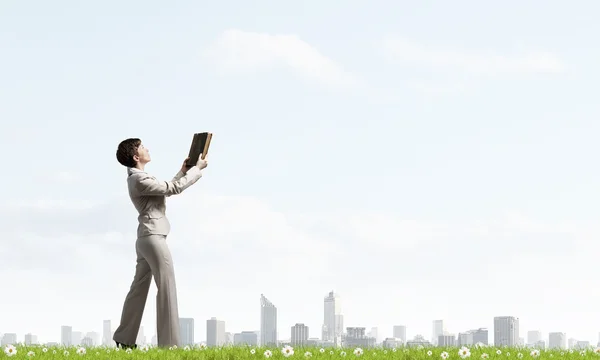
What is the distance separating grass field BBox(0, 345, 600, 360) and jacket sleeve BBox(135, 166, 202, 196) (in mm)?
2113

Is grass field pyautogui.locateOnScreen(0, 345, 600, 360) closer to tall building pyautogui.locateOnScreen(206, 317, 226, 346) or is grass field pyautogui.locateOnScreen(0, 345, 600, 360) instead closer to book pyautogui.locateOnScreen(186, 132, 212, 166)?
tall building pyautogui.locateOnScreen(206, 317, 226, 346)

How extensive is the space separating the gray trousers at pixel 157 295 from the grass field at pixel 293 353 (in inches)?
13.9

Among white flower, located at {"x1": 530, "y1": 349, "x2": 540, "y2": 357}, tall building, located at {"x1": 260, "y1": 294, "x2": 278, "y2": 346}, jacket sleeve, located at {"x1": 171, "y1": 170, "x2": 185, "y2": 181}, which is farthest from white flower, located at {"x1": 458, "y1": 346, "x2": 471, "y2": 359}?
tall building, located at {"x1": 260, "y1": 294, "x2": 278, "y2": 346}

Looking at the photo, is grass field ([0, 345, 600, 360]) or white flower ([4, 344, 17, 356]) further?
white flower ([4, 344, 17, 356])

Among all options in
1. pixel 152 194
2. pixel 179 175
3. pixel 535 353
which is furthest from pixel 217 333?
pixel 535 353

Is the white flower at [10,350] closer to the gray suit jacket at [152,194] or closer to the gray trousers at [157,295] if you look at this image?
the gray trousers at [157,295]

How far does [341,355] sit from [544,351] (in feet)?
9.87

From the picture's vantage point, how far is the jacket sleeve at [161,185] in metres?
11.8

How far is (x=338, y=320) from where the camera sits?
7800 cm

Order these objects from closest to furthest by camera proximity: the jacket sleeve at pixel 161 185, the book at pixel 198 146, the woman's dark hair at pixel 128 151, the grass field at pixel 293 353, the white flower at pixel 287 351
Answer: the white flower at pixel 287 351
the grass field at pixel 293 353
the jacket sleeve at pixel 161 185
the woman's dark hair at pixel 128 151
the book at pixel 198 146

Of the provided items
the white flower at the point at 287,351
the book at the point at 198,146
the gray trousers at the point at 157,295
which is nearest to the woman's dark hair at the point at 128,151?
the book at the point at 198,146

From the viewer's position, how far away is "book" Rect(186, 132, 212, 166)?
40.6 feet

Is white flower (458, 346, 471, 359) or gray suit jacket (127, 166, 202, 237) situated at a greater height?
gray suit jacket (127, 166, 202, 237)

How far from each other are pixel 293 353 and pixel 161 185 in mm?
2932
